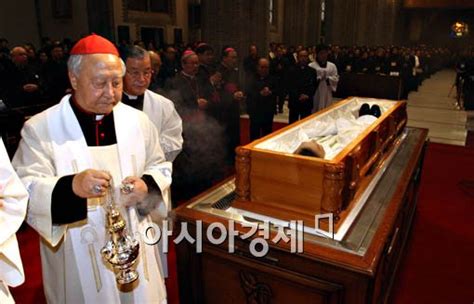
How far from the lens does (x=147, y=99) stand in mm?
2949

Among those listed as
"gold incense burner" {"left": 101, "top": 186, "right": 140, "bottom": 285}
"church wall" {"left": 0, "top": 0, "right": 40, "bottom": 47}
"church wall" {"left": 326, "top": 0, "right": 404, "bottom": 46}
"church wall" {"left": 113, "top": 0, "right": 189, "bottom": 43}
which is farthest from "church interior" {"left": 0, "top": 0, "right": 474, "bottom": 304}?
"church wall" {"left": 326, "top": 0, "right": 404, "bottom": 46}

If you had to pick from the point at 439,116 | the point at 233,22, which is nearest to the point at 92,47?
the point at 233,22

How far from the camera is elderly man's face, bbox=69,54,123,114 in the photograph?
1744 mm

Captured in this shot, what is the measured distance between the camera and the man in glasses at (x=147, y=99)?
254cm

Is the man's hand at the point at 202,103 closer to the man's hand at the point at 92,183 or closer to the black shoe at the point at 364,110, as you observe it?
the black shoe at the point at 364,110

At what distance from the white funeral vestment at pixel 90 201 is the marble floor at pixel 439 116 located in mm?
6880

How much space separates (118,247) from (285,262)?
78 cm

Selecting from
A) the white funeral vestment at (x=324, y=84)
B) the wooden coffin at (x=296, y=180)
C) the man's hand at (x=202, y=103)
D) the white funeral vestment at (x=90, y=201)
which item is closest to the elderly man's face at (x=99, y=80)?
the white funeral vestment at (x=90, y=201)

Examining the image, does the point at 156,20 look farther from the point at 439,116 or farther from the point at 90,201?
the point at 90,201

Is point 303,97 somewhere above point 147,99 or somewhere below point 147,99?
below

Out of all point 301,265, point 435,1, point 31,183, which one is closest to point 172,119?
point 31,183

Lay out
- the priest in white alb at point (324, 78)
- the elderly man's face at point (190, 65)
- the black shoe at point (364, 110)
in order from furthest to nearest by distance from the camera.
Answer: the priest in white alb at point (324, 78)
the elderly man's face at point (190, 65)
the black shoe at point (364, 110)

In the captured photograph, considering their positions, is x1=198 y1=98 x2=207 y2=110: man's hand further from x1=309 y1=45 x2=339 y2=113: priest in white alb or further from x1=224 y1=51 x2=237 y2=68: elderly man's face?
x1=309 y1=45 x2=339 y2=113: priest in white alb

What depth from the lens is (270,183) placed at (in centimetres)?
214
